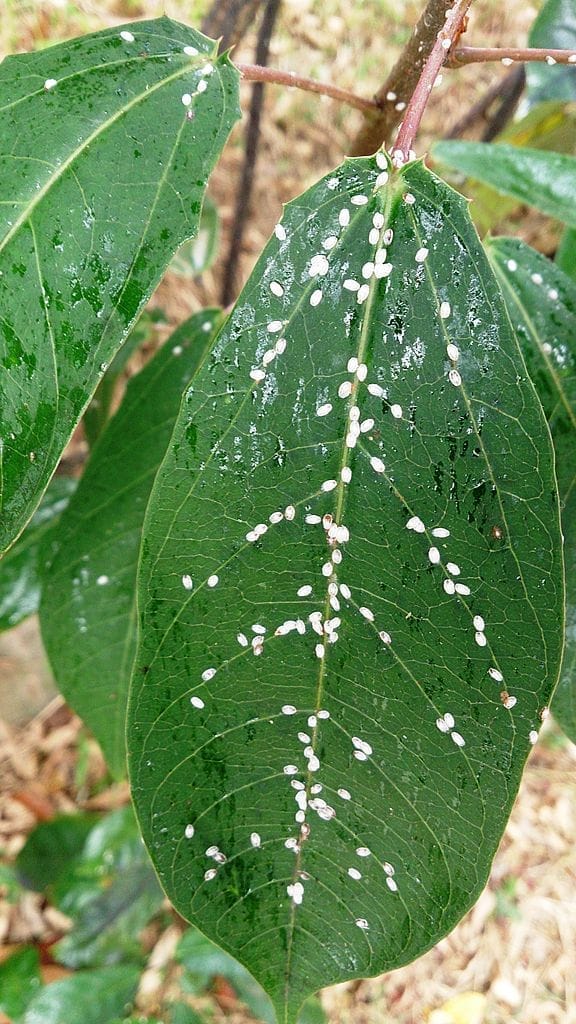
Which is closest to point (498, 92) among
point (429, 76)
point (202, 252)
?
point (202, 252)

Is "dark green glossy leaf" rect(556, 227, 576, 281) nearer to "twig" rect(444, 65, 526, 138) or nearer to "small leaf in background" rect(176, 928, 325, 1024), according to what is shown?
"twig" rect(444, 65, 526, 138)

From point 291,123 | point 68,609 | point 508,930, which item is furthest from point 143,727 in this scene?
point 291,123

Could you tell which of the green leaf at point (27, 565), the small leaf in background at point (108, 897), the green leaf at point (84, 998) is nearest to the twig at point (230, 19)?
the green leaf at point (27, 565)

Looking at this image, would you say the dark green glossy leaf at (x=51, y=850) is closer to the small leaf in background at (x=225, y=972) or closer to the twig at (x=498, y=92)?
the small leaf in background at (x=225, y=972)

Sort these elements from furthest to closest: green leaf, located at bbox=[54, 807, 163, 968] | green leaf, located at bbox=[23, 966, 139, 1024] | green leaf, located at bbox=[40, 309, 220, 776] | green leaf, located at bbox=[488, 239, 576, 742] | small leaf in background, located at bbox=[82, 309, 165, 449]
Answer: green leaf, located at bbox=[54, 807, 163, 968], green leaf, located at bbox=[23, 966, 139, 1024], small leaf in background, located at bbox=[82, 309, 165, 449], green leaf, located at bbox=[40, 309, 220, 776], green leaf, located at bbox=[488, 239, 576, 742]

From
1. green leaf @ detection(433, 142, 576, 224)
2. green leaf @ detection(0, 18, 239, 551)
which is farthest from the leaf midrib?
green leaf @ detection(433, 142, 576, 224)

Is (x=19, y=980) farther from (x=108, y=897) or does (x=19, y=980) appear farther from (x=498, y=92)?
(x=498, y=92)

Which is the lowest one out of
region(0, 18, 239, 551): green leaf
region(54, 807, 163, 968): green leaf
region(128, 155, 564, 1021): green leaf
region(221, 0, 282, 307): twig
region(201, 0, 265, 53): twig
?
region(54, 807, 163, 968): green leaf
